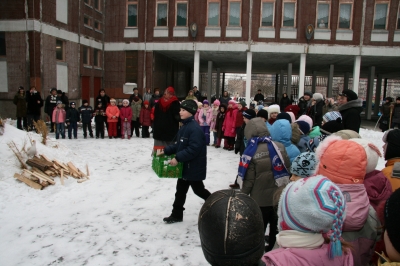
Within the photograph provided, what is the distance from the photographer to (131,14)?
20.7 m

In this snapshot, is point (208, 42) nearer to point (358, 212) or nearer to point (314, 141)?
point (314, 141)

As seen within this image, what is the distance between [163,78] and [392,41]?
15.4 m

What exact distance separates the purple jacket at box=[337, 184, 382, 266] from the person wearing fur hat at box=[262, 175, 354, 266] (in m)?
0.37

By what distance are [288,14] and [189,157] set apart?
18.6m

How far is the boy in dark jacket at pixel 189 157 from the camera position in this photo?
4.18 m

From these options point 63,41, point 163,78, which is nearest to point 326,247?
point 63,41

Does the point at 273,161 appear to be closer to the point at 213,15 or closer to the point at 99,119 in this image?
the point at 99,119

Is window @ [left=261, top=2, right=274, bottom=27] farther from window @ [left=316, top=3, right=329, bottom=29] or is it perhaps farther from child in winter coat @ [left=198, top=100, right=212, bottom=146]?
child in winter coat @ [left=198, top=100, right=212, bottom=146]

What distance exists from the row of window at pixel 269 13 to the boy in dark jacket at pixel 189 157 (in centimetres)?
1705

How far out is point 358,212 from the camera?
201cm

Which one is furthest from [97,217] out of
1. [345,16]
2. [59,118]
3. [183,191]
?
[345,16]

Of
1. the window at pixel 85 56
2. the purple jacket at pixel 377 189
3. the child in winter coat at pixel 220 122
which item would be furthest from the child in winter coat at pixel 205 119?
the window at pixel 85 56

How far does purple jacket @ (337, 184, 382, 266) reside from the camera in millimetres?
1999

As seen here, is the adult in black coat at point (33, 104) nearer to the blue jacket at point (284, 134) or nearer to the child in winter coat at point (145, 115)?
the child in winter coat at point (145, 115)
